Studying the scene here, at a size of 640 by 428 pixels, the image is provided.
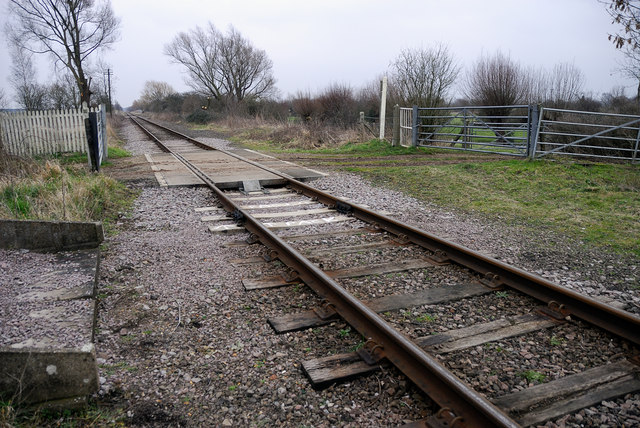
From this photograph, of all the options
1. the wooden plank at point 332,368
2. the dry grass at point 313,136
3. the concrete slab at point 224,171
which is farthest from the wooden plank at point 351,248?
the dry grass at point 313,136

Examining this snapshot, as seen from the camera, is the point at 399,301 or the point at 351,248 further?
the point at 351,248

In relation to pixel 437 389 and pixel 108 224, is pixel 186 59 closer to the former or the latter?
pixel 108 224

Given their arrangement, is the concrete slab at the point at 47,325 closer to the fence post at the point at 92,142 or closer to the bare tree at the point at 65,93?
the fence post at the point at 92,142

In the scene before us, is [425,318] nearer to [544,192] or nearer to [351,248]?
[351,248]

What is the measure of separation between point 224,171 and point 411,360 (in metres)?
8.70

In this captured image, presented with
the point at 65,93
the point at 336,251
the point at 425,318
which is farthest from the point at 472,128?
the point at 65,93

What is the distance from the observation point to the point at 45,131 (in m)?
13.8

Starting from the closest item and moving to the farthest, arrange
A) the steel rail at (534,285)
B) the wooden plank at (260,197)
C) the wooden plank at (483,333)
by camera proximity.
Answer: the wooden plank at (483,333), the steel rail at (534,285), the wooden plank at (260,197)

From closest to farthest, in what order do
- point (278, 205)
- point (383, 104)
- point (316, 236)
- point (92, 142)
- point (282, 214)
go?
point (316, 236) < point (282, 214) < point (278, 205) < point (92, 142) < point (383, 104)

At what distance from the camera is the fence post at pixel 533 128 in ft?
39.9

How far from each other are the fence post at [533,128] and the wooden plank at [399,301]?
31.0 feet

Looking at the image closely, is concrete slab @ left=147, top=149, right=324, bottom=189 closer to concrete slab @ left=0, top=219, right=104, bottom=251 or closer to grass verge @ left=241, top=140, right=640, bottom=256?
grass verge @ left=241, top=140, right=640, bottom=256

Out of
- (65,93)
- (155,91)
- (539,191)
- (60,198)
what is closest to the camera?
(60,198)

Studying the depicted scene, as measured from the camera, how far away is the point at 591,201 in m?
7.73
